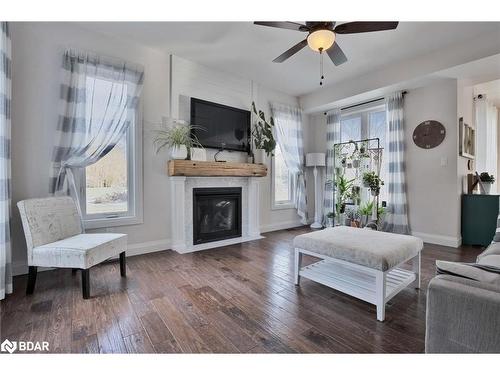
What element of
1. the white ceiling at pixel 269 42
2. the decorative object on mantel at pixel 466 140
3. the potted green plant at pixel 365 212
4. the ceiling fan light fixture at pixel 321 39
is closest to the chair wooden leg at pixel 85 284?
the white ceiling at pixel 269 42

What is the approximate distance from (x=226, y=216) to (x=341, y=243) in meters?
2.21

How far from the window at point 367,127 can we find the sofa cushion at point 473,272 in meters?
3.38

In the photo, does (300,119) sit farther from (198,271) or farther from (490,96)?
(198,271)

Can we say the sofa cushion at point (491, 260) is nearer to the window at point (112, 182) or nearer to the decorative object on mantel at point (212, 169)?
the decorative object on mantel at point (212, 169)

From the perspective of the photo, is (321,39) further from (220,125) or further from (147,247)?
(147,247)

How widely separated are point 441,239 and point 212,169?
3.42 metres

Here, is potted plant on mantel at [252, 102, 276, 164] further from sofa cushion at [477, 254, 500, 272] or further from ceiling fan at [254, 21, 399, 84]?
sofa cushion at [477, 254, 500, 272]

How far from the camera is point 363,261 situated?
5.61 ft

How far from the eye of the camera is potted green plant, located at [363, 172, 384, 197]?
3.81 metres

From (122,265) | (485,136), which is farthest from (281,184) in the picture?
(485,136)

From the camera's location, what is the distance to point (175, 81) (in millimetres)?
3287
